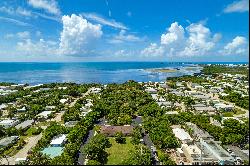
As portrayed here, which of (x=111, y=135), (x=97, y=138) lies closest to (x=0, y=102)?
(x=111, y=135)

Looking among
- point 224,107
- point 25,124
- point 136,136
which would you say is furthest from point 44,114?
point 224,107

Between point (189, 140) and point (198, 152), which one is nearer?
point (198, 152)

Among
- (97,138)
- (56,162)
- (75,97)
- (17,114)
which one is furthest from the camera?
(75,97)

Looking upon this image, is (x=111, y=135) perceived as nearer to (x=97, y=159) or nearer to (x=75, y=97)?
(x=97, y=159)

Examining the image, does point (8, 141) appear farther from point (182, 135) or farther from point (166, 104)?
point (166, 104)

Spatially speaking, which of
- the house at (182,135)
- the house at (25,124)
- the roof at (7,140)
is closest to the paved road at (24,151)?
the roof at (7,140)
